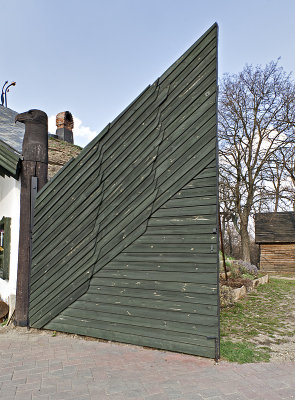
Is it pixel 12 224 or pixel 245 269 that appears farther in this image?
pixel 245 269

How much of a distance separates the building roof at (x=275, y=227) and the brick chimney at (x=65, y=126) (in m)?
17.3

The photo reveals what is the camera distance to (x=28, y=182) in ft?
21.2

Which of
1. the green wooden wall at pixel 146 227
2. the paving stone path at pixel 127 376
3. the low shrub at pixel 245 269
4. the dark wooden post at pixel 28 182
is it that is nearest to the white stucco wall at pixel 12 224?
the dark wooden post at pixel 28 182

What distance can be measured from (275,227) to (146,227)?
22.2 meters

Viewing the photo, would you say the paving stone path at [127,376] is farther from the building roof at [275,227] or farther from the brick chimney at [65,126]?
the building roof at [275,227]

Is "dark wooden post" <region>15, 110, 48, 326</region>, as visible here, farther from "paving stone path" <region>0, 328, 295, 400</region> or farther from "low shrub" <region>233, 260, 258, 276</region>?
"low shrub" <region>233, 260, 258, 276</region>

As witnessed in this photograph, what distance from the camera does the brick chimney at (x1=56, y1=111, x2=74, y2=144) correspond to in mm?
13516

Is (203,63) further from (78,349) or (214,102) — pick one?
(78,349)

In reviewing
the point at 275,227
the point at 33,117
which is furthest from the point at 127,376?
the point at 275,227

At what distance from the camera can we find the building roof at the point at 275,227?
939 inches

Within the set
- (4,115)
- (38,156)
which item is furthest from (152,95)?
(4,115)

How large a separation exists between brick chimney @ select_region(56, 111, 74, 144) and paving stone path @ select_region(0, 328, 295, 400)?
9.96 metres

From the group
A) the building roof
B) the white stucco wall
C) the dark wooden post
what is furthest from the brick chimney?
the building roof

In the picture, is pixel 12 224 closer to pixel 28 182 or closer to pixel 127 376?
pixel 28 182
